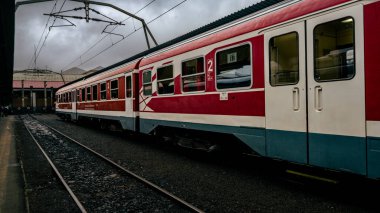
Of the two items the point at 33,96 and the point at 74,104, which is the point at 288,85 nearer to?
the point at 74,104

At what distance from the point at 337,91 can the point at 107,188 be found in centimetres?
436

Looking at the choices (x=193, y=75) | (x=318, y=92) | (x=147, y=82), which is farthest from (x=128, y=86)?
(x=318, y=92)

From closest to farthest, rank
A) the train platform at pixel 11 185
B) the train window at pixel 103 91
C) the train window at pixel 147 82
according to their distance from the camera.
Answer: the train platform at pixel 11 185 < the train window at pixel 147 82 < the train window at pixel 103 91

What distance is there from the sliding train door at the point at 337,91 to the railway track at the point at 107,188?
208 centimetres

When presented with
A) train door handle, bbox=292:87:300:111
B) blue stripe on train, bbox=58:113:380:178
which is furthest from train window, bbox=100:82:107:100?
train door handle, bbox=292:87:300:111

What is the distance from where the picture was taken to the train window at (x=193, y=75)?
7504 mm

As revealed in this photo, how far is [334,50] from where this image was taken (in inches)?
185

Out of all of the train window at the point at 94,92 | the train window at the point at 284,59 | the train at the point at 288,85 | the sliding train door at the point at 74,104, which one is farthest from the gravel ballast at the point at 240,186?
the sliding train door at the point at 74,104

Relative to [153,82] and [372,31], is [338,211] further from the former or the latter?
[153,82]

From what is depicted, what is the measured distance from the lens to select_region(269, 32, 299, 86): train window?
5.26 meters

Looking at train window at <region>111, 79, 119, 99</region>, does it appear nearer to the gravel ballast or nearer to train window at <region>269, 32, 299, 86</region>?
the gravel ballast

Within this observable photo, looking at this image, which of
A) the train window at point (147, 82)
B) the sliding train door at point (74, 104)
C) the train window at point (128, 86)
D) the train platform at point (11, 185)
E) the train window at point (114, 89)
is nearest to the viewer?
the train platform at point (11, 185)

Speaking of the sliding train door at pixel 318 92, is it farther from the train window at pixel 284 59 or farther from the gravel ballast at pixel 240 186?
the gravel ballast at pixel 240 186

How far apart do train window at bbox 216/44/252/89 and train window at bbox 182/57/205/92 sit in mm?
627
